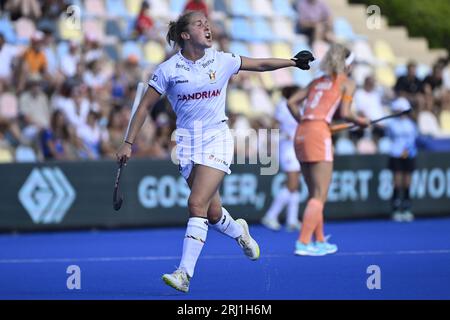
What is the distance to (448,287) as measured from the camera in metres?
9.87

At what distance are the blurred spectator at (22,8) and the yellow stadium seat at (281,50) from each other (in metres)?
5.06

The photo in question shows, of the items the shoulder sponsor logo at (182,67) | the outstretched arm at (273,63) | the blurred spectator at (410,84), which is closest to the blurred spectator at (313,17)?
the blurred spectator at (410,84)

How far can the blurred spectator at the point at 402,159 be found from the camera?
1941cm

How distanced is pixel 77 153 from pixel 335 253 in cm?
617

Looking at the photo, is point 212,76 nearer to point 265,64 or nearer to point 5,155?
point 265,64

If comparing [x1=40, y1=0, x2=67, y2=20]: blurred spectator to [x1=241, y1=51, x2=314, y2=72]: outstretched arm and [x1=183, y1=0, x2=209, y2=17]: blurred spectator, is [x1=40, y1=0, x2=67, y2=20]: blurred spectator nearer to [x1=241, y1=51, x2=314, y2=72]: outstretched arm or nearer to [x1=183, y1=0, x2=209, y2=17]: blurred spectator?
[x1=183, y1=0, x2=209, y2=17]: blurred spectator

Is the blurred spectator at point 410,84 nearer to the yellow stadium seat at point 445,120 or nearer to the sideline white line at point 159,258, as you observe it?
the yellow stadium seat at point 445,120

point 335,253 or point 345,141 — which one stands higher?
point 345,141

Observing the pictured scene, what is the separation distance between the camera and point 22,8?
65.9ft

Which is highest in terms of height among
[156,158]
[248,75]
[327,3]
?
[327,3]

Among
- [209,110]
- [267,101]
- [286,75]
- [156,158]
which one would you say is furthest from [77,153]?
[209,110]

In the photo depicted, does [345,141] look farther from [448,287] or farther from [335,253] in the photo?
[448,287]

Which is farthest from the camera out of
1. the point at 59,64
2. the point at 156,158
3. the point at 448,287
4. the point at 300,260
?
the point at 59,64

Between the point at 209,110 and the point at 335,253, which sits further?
the point at 335,253
